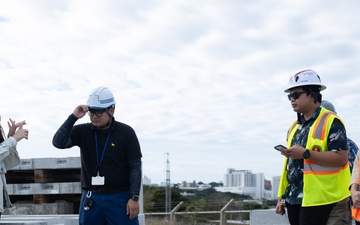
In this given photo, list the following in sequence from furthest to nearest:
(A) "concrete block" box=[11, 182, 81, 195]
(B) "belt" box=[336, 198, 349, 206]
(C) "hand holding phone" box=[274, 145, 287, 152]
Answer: (A) "concrete block" box=[11, 182, 81, 195] → (B) "belt" box=[336, 198, 349, 206] → (C) "hand holding phone" box=[274, 145, 287, 152]

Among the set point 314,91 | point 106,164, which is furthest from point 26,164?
point 314,91

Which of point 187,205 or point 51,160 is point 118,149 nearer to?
point 51,160

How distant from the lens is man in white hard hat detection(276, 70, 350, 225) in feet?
15.4

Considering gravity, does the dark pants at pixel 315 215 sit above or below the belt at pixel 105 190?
below

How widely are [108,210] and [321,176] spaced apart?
1.85 m

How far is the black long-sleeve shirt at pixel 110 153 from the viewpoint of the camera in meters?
5.36

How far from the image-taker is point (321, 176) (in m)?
4.73

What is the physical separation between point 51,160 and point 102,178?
3.89 meters

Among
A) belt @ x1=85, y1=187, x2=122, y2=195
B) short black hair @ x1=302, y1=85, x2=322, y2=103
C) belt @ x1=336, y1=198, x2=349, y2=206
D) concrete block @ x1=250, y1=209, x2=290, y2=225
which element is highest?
short black hair @ x1=302, y1=85, x2=322, y2=103

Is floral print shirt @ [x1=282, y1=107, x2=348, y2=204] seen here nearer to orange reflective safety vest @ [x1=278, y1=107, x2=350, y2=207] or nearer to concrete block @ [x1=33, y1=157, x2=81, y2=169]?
orange reflective safety vest @ [x1=278, y1=107, x2=350, y2=207]

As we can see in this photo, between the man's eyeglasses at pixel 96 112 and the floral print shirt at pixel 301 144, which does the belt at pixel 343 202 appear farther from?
the man's eyeglasses at pixel 96 112

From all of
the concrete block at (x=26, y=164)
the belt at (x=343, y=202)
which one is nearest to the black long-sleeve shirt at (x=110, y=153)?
the belt at (x=343, y=202)

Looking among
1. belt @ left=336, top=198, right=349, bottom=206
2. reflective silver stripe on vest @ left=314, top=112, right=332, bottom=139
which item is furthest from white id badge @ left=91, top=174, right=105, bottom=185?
belt @ left=336, top=198, right=349, bottom=206

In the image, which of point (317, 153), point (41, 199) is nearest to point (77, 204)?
point (41, 199)
